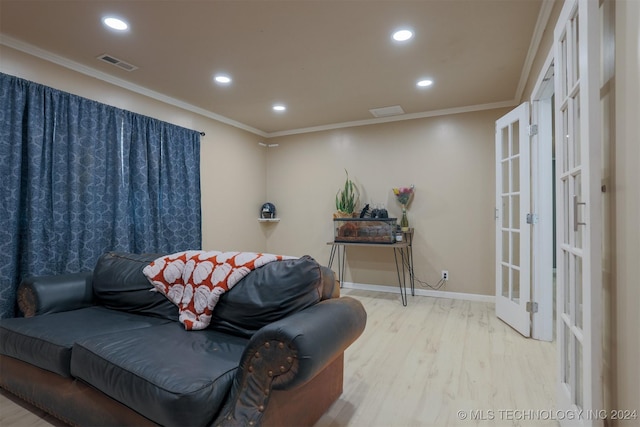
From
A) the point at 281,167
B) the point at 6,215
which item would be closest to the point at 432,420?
the point at 6,215

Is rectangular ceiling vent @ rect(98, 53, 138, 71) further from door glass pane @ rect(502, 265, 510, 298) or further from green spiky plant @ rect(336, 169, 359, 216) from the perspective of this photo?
door glass pane @ rect(502, 265, 510, 298)

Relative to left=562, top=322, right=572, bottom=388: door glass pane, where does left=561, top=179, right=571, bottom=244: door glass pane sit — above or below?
above

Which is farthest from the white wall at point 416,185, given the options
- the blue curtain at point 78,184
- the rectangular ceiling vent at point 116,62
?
the rectangular ceiling vent at point 116,62

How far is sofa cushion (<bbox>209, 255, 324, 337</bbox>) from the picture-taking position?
161 centimetres

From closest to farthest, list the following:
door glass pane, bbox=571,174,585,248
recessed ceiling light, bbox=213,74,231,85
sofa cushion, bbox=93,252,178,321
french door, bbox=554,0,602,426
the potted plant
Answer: french door, bbox=554,0,602,426 → door glass pane, bbox=571,174,585,248 → sofa cushion, bbox=93,252,178,321 → recessed ceiling light, bbox=213,74,231,85 → the potted plant

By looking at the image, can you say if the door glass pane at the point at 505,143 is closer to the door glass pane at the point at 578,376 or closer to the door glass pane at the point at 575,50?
the door glass pane at the point at 575,50

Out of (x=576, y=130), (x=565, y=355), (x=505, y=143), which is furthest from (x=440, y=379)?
(x=505, y=143)

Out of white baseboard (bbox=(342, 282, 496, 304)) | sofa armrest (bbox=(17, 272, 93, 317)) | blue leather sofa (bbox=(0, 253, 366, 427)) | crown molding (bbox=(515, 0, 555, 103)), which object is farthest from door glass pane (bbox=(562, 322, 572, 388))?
sofa armrest (bbox=(17, 272, 93, 317))

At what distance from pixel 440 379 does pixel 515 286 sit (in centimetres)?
147

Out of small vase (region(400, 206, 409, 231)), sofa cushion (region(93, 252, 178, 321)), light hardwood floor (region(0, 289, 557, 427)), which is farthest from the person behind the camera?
small vase (region(400, 206, 409, 231))

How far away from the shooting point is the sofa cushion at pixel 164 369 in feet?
3.87

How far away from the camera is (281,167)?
5234 millimetres

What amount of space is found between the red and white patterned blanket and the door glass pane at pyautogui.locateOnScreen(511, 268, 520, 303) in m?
2.35

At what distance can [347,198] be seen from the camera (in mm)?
4570
